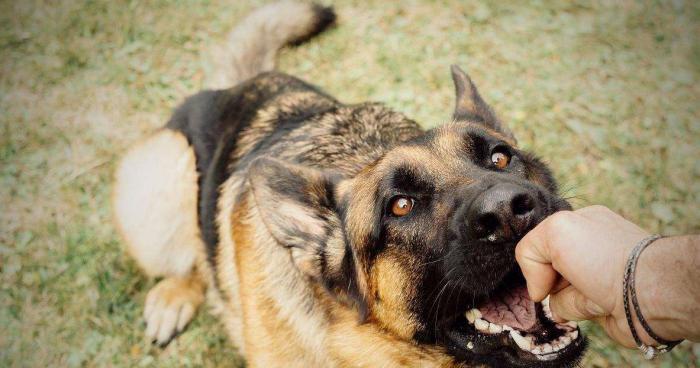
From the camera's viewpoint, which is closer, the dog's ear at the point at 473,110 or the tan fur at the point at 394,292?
the tan fur at the point at 394,292

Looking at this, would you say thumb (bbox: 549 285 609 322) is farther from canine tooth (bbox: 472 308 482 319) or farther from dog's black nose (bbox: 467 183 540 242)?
canine tooth (bbox: 472 308 482 319)

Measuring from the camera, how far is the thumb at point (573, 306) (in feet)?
5.97

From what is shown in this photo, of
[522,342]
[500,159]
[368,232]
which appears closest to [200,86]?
[368,232]

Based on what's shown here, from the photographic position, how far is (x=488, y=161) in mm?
2670

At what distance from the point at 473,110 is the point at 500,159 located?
1.76ft

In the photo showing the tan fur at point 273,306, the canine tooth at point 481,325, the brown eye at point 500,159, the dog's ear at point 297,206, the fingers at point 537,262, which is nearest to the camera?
the fingers at point 537,262

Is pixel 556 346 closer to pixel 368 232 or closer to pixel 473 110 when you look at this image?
pixel 368 232

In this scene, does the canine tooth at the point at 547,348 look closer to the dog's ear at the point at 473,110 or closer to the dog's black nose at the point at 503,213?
the dog's black nose at the point at 503,213

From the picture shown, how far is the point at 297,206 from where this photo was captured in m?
Answer: 2.60

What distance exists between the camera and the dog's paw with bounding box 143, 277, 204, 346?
4.23m

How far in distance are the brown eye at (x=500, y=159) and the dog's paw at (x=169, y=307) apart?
10.1ft

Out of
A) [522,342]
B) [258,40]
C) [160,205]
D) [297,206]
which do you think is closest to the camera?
[522,342]

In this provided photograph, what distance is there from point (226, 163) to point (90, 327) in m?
2.05

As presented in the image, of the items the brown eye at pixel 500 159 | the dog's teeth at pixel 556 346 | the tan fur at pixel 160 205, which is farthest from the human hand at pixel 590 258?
the tan fur at pixel 160 205
